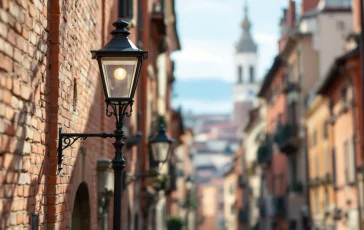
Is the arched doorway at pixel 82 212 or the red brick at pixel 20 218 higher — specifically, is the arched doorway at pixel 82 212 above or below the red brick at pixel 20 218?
above

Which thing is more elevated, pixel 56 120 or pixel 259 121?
pixel 259 121

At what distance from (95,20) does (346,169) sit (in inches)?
749

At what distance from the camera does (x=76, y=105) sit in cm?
988

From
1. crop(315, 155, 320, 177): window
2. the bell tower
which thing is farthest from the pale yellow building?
the bell tower

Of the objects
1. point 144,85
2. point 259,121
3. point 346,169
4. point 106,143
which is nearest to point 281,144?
point 346,169

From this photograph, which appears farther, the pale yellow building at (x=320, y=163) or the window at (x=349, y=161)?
the pale yellow building at (x=320, y=163)

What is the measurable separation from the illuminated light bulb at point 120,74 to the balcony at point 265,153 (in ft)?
152

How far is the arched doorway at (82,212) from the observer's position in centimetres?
1105

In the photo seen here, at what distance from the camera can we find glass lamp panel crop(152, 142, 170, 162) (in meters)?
16.1

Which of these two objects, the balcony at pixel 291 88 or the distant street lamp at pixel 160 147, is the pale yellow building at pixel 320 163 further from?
the distant street lamp at pixel 160 147


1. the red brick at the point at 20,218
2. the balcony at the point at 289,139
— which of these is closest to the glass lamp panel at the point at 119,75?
the red brick at the point at 20,218

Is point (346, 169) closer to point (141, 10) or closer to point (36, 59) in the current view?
point (141, 10)

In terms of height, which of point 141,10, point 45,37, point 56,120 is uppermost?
point 141,10

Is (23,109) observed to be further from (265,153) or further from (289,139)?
(265,153)
